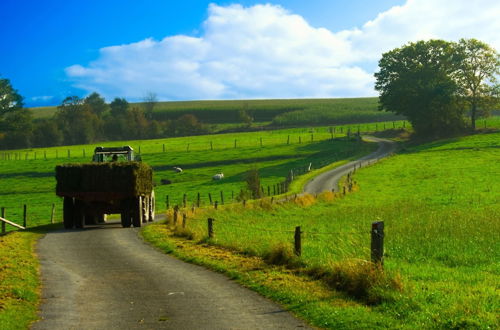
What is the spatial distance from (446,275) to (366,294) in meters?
3.16

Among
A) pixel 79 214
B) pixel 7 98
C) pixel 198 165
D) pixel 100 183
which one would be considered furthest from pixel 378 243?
pixel 7 98

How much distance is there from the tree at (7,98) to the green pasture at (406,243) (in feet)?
324

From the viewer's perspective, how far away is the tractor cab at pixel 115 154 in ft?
108

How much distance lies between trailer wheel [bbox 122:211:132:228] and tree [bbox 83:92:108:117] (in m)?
156

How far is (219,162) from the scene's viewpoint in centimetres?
8394

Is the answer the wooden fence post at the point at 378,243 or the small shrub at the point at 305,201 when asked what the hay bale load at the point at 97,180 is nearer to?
the wooden fence post at the point at 378,243

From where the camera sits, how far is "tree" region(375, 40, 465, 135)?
95562 millimetres

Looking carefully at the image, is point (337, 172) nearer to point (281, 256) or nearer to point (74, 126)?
point (281, 256)

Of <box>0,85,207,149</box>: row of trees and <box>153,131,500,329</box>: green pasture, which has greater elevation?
<box>0,85,207,149</box>: row of trees

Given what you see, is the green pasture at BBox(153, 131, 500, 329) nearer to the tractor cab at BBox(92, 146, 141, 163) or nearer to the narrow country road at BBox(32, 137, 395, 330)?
the narrow country road at BBox(32, 137, 395, 330)

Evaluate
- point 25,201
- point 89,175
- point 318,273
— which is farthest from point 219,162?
point 318,273

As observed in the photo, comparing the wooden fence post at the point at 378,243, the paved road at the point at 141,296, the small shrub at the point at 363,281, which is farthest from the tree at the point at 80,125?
the wooden fence post at the point at 378,243

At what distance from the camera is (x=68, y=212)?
28.8m

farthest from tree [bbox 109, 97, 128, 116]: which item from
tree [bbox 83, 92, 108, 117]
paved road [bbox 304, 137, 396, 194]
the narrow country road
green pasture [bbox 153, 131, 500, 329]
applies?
the narrow country road
